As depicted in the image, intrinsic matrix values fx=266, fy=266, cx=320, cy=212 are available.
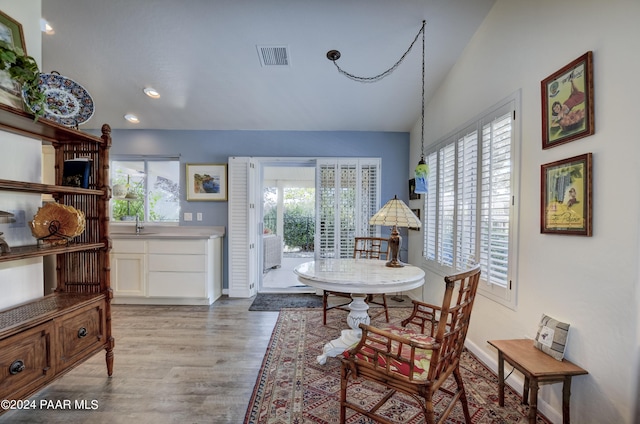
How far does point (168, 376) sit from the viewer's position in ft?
6.64

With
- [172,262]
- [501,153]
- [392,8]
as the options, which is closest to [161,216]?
[172,262]

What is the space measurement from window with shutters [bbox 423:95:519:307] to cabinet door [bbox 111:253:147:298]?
3735 mm

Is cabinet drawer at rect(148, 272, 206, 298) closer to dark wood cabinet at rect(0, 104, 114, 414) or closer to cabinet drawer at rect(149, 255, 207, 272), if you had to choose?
cabinet drawer at rect(149, 255, 207, 272)

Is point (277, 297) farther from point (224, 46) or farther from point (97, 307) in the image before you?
point (224, 46)

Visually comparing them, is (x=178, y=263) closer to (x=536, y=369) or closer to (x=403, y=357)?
(x=403, y=357)

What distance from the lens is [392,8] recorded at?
2225mm

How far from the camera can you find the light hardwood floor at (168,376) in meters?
1.65

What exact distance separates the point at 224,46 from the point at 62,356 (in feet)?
9.14

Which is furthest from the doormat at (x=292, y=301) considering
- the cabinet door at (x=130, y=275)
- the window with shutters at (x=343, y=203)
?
the cabinet door at (x=130, y=275)

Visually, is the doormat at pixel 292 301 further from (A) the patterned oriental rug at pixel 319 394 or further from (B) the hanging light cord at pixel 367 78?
(B) the hanging light cord at pixel 367 78

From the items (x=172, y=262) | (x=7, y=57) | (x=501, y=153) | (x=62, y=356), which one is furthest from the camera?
(x=172, y=262)

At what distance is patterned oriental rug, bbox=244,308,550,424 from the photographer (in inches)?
63.2

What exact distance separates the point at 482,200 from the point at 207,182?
11.8 feet

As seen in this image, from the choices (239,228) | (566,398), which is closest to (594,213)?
(566,398)
